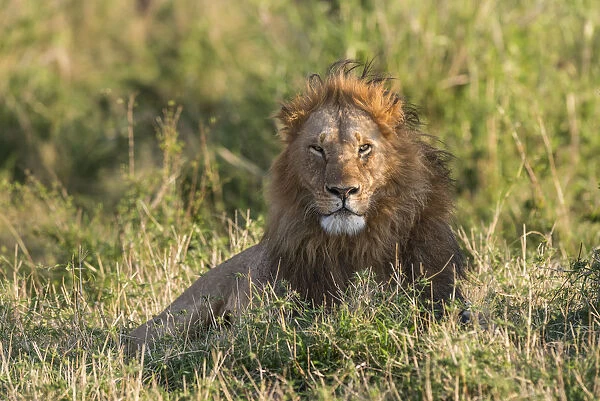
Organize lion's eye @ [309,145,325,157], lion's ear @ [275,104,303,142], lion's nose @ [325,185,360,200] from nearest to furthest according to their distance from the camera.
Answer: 1. lion's nose @ [325,185,360,200]
2. lion's eye @ [309,145,325,157]
3. lion's ear @ [275,104,303,142]

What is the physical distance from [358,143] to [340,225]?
1.29 ft

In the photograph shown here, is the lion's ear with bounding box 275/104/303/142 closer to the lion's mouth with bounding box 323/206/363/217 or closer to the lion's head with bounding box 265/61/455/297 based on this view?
the lion's head with bounding box 265/61/455/297

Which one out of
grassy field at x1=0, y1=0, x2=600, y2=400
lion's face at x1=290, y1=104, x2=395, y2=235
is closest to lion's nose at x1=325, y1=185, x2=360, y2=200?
lion's face at x1=290, y1=104, x2=395, y2=235

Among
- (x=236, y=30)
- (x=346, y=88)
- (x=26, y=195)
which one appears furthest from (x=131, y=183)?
(x=236, y=30)

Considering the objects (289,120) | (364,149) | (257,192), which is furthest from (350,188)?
(257,192)

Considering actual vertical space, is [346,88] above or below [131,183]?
above

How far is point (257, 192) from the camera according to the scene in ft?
22.9

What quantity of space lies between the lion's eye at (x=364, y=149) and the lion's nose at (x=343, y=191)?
25 cm

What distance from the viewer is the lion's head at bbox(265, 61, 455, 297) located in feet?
15.8

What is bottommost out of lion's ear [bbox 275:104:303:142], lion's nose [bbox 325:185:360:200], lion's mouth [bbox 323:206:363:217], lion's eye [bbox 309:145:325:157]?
lion's mouth [bbox 323:206:363:217]

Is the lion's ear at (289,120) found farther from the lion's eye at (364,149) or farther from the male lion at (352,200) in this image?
the lion's eye at (364,149)

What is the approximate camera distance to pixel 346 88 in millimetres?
5117

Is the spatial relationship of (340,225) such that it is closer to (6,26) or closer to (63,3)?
(6,26)

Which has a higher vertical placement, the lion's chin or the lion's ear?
the lion's ear
